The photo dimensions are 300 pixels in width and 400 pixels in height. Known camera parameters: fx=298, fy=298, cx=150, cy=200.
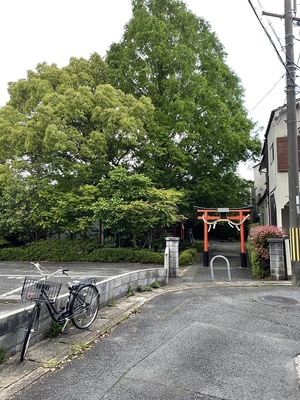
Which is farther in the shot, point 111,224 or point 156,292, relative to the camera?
point 111,224

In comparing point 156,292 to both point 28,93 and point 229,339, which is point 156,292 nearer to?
point 229,339

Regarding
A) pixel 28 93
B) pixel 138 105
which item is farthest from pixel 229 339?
pixel 28 93

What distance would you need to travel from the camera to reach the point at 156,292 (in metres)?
7.72

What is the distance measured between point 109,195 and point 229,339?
10833mm

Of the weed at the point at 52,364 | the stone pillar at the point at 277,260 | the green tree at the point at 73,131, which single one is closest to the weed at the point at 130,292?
the weed at the point at 52,364

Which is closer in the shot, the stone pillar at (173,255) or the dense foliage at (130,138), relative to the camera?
the stone pillar at (173,255)

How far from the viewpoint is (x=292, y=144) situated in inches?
347

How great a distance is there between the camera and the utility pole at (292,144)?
28.5ft

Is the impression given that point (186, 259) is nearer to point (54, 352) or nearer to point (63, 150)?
point (63, 150)

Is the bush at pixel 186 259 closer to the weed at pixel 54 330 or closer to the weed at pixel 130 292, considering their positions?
the weed at pixel 130 292

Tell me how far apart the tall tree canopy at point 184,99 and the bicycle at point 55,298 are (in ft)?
37.2

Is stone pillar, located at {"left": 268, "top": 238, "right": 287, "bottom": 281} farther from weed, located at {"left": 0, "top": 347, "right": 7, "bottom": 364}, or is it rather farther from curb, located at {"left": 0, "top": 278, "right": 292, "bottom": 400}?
weed, located at {"left": 0, "top": 347, "right": 7, "bottom": 364}

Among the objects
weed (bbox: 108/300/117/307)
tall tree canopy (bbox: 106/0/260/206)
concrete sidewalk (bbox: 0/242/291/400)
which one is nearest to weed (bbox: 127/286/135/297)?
concrete sidewalk (bbox: 0/242/291/400)

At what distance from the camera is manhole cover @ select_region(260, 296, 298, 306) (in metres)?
6.55
